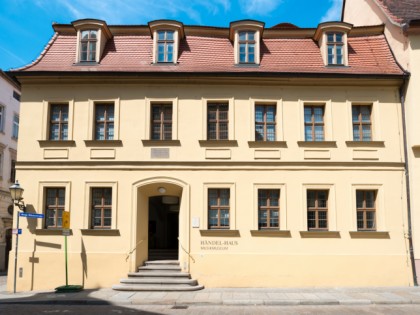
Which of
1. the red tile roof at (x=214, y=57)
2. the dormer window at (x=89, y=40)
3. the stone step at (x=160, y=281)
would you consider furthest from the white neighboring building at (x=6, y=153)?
the stone step at (x=160, y=281)

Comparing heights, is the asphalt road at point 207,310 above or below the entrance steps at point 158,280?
below

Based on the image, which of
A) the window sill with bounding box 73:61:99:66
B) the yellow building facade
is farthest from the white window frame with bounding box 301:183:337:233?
the window sill with bounding box 73:61:99:66

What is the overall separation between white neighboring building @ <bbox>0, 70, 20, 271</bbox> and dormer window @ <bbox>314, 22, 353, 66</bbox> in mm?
19058

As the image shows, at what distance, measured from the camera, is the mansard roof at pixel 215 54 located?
1706 cm

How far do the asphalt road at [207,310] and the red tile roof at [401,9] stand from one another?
11.0 m

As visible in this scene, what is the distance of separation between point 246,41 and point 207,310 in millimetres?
10848

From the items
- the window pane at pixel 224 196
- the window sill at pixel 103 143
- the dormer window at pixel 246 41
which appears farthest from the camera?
the dormer window at pixel 246 41

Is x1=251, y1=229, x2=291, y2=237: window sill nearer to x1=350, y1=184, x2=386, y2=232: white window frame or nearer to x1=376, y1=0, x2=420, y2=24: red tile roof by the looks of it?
x1=350, y1=184, x2=386, y2=232: white window frame

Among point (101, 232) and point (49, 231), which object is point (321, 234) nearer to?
point (101, 232)

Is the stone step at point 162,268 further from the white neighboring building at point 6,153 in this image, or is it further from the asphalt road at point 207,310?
the white neighboring building at point 6,153

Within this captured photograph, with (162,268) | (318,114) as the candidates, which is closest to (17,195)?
(162,268)

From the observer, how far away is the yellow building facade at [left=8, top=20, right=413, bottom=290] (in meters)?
15.8

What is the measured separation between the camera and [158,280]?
599 inches

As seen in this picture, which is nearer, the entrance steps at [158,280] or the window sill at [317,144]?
the entrance steps at [158,280]
